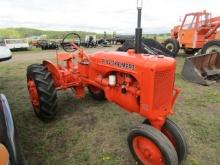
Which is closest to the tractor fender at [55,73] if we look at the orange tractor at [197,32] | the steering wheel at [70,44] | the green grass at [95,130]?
the steering wheel at [70,44]

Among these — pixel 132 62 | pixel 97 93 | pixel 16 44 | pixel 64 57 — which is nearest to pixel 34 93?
pixel 64 57

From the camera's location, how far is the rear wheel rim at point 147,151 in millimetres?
2662

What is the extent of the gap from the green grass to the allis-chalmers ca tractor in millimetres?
344

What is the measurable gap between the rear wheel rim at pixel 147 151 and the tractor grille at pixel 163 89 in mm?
400

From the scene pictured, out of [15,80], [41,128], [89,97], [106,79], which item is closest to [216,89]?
[89,97]

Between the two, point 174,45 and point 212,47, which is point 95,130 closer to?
point 212,47

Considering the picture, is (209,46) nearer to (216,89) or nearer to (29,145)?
(216,89)

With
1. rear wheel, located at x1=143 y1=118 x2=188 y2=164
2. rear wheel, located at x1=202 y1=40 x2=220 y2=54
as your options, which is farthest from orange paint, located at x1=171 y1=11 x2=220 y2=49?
rear wheel, located at x1=143 y1=118 x2=188 y2=164

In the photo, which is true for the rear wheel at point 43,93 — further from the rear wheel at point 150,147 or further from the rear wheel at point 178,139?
the rear wheel at point 178,139

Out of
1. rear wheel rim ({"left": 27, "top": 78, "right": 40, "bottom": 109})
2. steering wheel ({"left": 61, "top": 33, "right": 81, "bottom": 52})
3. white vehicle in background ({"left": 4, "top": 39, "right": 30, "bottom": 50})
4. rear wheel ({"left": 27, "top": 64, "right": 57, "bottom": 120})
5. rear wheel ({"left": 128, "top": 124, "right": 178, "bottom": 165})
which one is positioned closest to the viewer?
rear wheel ({"left": 128, "top": 124, "right": 178, "bottom": 165})

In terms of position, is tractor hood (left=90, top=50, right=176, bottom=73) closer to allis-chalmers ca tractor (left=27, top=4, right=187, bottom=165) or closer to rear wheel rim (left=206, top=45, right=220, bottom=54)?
allis-chalmers ca tractor (left=27, top=4, right=187, bottom=165)

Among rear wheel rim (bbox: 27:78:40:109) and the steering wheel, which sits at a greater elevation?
the steering wheel

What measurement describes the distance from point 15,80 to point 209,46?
722 centimetres

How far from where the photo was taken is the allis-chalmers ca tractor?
2670 millimetres
